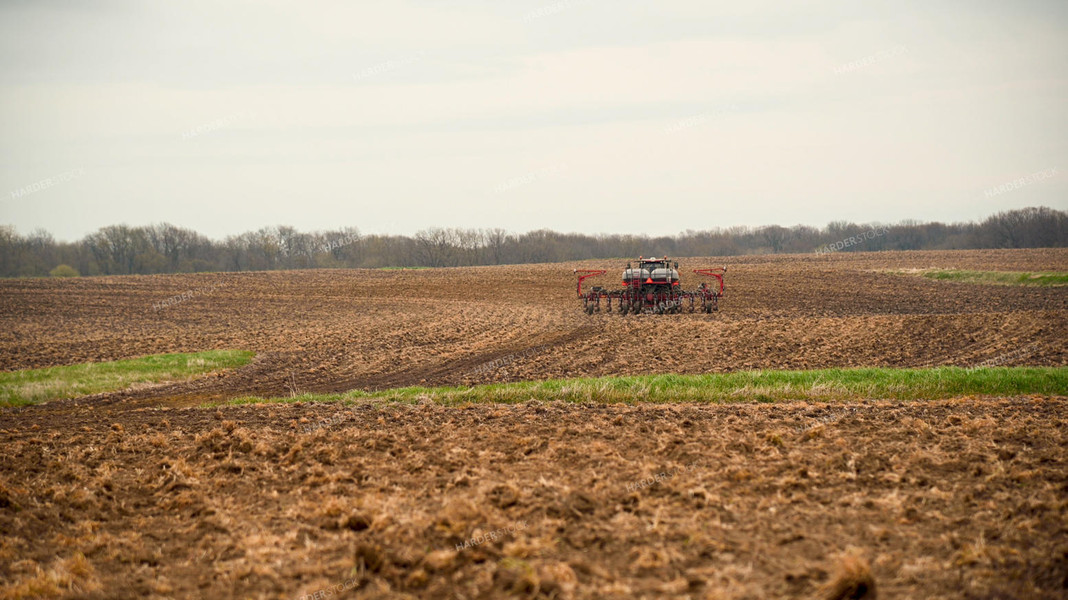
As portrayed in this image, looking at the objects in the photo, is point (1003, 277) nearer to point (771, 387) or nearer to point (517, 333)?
point (517, 333)

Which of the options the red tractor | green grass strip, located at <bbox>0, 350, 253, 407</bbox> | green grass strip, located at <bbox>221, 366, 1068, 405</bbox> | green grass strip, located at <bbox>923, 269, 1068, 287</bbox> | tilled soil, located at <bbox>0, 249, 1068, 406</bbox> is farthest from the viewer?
green grass strip, located at <bbox>923, 269, 1068, 287</bbox>

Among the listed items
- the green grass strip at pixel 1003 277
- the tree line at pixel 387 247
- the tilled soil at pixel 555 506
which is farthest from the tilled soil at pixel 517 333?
the tree line at pixel 387 247

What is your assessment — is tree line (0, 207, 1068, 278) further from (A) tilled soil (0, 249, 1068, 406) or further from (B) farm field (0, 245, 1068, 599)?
→ (B) farm field (0, 245, 1068, 599)

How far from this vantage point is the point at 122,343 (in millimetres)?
26031

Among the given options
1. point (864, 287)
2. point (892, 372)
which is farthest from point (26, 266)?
point (892, 372)

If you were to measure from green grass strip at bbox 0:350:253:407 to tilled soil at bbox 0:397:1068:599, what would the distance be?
20.3ft

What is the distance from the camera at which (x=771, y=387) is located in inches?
586

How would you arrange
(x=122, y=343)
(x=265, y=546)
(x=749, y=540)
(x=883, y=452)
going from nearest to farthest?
(x=749, y=540) → (x=265, y=546) → (x=883, y=452) → (x=122, y=343)

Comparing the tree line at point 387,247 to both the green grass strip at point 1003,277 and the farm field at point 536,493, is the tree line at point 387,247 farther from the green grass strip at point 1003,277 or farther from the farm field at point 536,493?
the farm field at point 536,493

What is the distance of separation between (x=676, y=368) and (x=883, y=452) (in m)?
9.86

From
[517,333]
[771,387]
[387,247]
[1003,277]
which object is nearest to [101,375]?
[517,333]

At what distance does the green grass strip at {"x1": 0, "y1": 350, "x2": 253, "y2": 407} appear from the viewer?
17.0 metres

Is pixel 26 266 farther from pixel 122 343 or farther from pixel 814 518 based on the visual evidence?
pixel 814 518

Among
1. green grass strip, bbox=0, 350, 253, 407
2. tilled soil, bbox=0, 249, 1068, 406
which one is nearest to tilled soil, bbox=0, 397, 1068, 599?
green grass strip, bbox=0, 350, 253, 407
